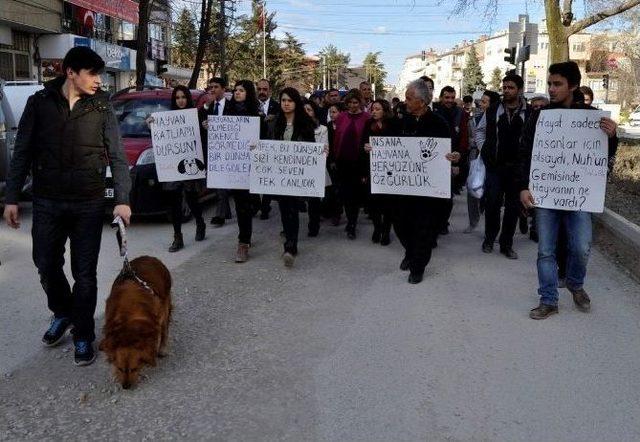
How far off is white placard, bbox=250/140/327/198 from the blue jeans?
282 centimetres

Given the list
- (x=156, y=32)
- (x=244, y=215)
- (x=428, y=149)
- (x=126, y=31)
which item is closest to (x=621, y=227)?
(x=428, y=149)

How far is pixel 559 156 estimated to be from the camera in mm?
5656

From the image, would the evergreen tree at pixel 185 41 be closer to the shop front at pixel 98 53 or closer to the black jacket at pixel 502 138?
the shop front at pixel 98 53

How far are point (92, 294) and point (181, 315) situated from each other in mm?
1196

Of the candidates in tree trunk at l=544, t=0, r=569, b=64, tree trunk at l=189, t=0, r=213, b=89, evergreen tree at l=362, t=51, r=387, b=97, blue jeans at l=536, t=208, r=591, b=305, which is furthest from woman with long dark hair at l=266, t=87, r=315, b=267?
evergreen tree at l=362, t=51, r=387, b=97

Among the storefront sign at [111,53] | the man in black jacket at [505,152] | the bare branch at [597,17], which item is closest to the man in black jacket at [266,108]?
the man in black jacket at [505,152]

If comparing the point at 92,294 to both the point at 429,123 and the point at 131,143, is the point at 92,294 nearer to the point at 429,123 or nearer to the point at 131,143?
the point at 429,123

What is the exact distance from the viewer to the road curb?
750 centimetres

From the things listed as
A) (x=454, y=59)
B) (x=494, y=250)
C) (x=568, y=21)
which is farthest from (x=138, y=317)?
(x=454, y=59)

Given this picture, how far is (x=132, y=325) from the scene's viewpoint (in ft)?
12.6

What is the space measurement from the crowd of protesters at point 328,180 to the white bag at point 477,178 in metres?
0.12

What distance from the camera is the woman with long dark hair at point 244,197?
7.51 meters

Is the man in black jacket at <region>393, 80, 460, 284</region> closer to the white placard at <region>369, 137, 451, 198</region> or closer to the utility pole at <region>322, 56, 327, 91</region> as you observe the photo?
the white placard at <region>369, 137, 451, 198</region>

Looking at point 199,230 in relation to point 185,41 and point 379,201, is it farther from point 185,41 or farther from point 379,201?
point 185,41
